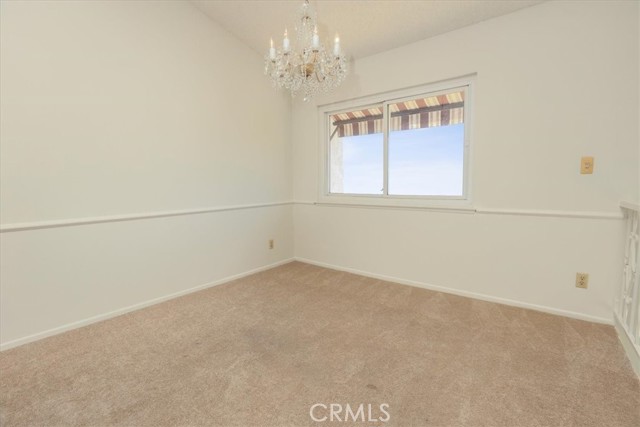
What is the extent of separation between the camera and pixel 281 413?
1381 millimetres

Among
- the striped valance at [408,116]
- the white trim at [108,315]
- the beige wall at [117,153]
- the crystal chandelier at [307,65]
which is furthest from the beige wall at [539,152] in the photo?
the white trim at [108,315]

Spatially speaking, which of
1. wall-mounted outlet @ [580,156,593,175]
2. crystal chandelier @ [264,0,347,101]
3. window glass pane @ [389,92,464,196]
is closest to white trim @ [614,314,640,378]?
wall-mounted outlet @ [580,156,593,175]

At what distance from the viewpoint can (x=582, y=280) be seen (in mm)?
2264

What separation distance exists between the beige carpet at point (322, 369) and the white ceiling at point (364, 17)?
8.09ft

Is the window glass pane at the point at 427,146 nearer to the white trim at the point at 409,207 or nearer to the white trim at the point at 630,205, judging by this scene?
the white trim at the point at 409,207

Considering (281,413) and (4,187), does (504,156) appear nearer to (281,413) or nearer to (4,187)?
(281,413)

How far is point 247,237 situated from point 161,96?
165cm

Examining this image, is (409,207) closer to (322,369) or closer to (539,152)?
(539,152)

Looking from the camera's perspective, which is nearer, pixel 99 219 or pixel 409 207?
pixel 99 219

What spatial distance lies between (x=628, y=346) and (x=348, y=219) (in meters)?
2.42

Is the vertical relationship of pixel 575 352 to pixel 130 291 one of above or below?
below

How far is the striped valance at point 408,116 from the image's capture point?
286cm

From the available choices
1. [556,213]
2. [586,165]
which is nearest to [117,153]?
[556,213]

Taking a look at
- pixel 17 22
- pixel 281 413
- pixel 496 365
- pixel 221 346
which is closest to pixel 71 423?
pixel 221 346
